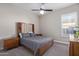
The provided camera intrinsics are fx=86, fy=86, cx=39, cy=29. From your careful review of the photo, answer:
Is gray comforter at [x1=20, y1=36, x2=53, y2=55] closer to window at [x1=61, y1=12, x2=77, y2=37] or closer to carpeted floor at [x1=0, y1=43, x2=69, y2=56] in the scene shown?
carpeted floor at [x1=0, y1=43, x2=69, y2=56]

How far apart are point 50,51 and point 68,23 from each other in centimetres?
66

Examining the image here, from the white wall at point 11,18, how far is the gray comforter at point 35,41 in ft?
0.62

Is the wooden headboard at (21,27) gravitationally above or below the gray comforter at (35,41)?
above

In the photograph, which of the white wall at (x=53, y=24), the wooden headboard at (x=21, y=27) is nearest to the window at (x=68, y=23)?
the white wall at (x=53, y=24)

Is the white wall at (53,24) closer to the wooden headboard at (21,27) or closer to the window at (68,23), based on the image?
the window at (68,23)

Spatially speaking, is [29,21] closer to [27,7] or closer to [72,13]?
[27,7]

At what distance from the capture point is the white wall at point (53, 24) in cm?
170

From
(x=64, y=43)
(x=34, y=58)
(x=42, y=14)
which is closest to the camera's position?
(x=34, y=58)

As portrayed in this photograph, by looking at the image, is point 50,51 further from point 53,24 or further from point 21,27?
point 21,27

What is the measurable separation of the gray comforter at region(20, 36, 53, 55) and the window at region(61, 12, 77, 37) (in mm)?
336

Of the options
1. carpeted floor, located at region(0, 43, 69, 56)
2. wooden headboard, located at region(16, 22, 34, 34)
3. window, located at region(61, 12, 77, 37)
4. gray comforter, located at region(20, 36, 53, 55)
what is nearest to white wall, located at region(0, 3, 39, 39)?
wooden headboard, located at region(16, 22, 34, 34)

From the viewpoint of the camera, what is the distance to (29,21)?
1.82 meters

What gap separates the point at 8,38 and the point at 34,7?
79 centimetres

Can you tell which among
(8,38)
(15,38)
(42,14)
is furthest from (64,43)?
(8,38)
